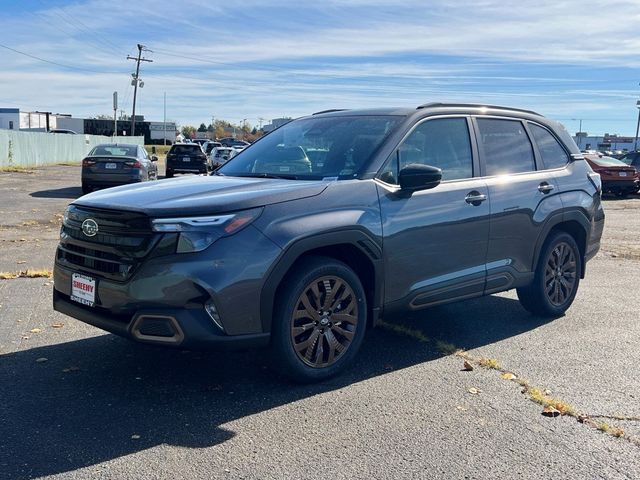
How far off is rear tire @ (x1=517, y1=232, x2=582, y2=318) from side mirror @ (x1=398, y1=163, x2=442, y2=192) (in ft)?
6.63

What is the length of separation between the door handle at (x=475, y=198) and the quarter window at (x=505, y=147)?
308 mm

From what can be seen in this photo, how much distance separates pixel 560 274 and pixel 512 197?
3.99 feet

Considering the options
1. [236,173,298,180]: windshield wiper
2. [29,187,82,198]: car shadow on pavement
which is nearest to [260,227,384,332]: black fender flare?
[236,173,298,180]: windshield wiper

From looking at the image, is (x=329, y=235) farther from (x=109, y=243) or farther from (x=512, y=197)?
(x=512, y=197)

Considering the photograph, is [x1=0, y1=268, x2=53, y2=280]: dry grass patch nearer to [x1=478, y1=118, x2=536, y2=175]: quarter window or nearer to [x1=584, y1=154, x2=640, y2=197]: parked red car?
[x1=478, y1=118, x2=536, y2=175]: quarter window

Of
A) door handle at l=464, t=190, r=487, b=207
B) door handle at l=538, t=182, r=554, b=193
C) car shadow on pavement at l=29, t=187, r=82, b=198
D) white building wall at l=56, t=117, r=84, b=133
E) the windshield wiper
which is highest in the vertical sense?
white building wall at l=56, t=117, r=84, b=133

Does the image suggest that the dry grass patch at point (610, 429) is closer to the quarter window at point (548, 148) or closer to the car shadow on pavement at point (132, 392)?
the car shadow on pavement at point (132, 392)

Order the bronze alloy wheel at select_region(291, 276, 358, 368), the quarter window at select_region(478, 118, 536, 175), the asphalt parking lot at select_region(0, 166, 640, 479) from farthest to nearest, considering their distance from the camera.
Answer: the quarter window at select_region(478, 118, 536, 175)
the bronze alloy wheel at select_region(291, 276, 358, 368)
the asphalt parking lot at select_region(0, 166, 640, 479)

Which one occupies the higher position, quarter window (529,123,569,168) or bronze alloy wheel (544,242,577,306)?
quarter window (529,123,569,168)

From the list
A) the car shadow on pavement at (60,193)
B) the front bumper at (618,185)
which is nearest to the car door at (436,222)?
the car shadow on pavement at (60,193)

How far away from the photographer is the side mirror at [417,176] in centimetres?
505

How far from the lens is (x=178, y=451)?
3764mm

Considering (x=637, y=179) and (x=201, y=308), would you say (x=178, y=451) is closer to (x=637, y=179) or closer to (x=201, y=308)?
(x=201, y=308)

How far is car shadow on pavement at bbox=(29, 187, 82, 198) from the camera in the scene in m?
19.0
